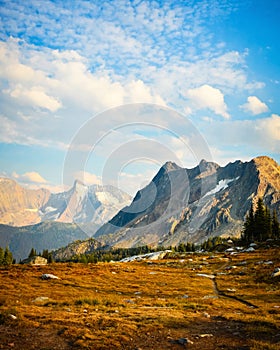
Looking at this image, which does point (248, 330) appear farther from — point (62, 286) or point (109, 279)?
point (109, 279)

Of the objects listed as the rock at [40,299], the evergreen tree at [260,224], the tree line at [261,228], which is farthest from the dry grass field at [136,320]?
the tree line at [261,228]

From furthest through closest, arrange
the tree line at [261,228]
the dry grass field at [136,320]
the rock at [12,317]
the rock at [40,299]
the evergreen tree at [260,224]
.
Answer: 1. the evergreen tree at [260,224]
2. the tree line at [261,228]
3. the rock at [40,299]
4. the rock at [12,317]
5. the dry grass field at [136,320]

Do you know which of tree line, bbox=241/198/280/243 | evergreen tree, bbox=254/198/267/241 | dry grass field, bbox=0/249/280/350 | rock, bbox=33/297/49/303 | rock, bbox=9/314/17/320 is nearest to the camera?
dry grass field, bbox=0/249/280/350

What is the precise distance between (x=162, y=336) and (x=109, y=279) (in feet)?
107

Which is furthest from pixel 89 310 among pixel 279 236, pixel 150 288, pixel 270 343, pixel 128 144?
pixel 279 236

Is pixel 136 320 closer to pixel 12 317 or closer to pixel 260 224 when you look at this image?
pixel 12 317

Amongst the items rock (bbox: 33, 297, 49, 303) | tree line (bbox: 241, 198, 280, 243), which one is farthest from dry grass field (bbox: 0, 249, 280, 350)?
tree line (bbox: 241, 198, 280, 243)

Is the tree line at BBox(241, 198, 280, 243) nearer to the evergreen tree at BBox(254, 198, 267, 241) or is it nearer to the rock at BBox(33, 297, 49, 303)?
the evergreen tree at BBox(254, 198, 267, 241)

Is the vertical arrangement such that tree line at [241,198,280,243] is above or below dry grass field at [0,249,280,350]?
above

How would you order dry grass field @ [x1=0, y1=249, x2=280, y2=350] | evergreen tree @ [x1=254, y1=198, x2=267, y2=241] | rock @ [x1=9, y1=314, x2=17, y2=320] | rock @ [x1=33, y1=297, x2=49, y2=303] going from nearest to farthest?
dry grass field @ [x1=0, y1=249, x2=280, y2=350], rock @ [x1=9, y1=314, x2=17, y2=320], rock @ [x1=33, y1=297, x2=49, y2=303], evergreen tree @ [x1=254, y1=198, x2=267, y2=241]

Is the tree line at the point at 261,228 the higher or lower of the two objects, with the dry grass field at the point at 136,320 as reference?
higher

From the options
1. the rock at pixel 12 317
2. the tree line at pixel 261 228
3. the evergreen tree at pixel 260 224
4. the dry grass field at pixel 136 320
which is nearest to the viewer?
the dry grass field at pixel 136 320

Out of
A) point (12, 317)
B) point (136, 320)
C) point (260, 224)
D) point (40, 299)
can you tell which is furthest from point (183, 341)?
point (260, 224)

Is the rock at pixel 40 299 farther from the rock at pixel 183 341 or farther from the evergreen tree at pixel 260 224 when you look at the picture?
the evergreen tree at pixel 260 224
